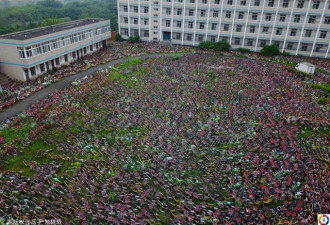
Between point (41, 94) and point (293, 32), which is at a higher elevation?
point (293, 32)

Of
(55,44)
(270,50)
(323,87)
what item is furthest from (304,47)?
(55,44)

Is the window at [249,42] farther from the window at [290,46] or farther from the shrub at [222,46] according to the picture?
the window at [290,46]

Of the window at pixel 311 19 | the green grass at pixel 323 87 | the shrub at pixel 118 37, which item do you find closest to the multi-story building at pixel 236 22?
the window at pixel 311 19

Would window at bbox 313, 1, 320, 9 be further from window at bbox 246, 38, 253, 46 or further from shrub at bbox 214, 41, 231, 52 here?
shrub at bbox 214, 41, 231, 52

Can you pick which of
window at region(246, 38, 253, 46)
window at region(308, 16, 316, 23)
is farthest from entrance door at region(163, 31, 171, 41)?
window at region(308, 16, 316, 23)

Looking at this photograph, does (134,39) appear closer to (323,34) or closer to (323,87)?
(323,34)

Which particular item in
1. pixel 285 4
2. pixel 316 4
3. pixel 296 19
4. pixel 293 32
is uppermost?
pixel 316 4

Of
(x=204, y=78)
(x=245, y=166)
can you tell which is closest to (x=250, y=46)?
(x=204, y=78)

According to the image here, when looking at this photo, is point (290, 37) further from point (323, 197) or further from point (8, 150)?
point (8, 150)
